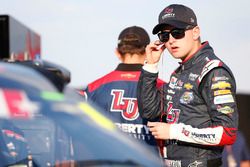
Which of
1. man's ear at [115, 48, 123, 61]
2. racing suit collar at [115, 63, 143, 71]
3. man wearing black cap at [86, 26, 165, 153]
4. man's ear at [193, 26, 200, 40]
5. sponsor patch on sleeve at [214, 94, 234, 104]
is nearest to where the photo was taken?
sponsor patch on sleeve at [214, 94, 234, 104]

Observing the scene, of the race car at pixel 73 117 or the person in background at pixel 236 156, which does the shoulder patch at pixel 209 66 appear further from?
the person in background at pixel 236 156

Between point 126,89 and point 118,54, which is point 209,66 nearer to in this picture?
point 126,89

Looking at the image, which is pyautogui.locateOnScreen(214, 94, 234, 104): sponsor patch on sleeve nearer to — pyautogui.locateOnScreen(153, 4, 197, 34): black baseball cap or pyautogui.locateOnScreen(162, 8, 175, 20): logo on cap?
pyautogui.locateOnScreen(153, 4, 197, 34): black baseball cap

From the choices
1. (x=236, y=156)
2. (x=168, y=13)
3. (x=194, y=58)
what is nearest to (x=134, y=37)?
(x=168, y=13)

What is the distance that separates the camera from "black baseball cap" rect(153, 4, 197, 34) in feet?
10.4

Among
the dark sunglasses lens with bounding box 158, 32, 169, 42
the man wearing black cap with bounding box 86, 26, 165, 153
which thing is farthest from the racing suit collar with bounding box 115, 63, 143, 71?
the dark sunglasses lens with bounding box 158, 32, 169, 42

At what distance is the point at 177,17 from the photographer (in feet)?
10.5

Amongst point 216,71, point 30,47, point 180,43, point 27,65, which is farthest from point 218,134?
point 30,47

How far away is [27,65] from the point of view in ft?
5.50

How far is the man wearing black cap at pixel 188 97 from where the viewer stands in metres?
2.91

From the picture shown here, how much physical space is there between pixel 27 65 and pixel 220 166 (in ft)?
5.61

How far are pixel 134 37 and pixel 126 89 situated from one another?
1.34 ft

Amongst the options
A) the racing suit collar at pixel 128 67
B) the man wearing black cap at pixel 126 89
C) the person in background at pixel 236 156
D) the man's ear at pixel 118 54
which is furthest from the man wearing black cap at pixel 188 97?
the person in background at pixel 236 156

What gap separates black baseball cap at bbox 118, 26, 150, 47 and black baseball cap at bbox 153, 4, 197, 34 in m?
0.78
